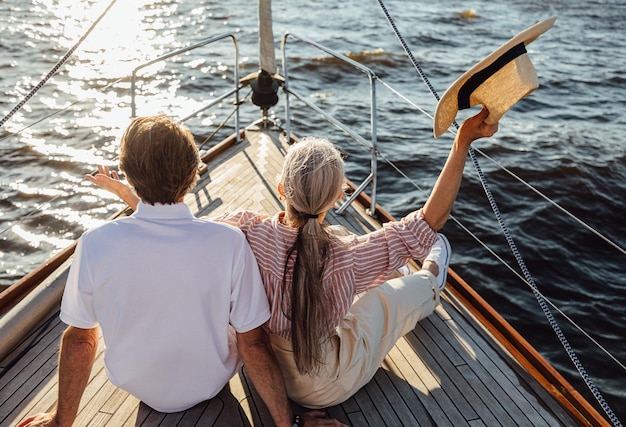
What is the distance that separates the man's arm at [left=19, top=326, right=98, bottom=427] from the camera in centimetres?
169

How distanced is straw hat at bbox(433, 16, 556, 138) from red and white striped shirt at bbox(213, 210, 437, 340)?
41cm

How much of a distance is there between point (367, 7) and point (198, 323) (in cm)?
1446

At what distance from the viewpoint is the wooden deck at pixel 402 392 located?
79.7 inches

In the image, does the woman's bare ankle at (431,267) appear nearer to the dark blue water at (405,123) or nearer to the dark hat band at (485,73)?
the dark blue water at (405,123)

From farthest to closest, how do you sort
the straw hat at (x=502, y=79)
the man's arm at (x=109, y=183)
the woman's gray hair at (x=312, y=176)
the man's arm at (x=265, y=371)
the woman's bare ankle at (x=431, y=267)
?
the woman's bare ankle at (x=431, y=267) < the man's arm at (x=109, y=183) < the man's arm at (x=265, y=371) < the woman's gray hair at (x=312, y=176) < the straw hat at (x=502, y=79)

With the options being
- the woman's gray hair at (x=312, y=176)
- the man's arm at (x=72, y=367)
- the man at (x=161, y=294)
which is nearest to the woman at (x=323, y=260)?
the woman's gray hair at (x=312, y=176)

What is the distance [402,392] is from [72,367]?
1.18 m

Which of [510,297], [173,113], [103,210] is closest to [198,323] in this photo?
[510,297]

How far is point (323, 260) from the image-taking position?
179cm

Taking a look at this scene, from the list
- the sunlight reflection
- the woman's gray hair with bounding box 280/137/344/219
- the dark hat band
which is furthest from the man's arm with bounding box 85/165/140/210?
the sunlight reflection

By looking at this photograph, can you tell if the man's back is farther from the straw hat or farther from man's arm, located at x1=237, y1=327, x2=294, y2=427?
the straw hat

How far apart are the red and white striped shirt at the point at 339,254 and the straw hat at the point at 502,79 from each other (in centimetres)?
41

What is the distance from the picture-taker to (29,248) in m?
5.16

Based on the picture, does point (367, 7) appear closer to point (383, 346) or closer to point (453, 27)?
point (453, 27)
